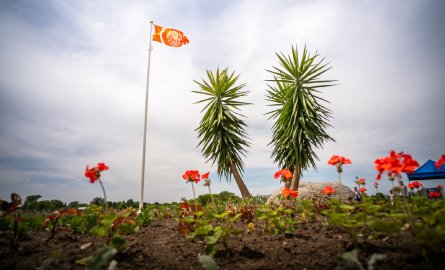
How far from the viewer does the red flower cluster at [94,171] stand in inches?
119

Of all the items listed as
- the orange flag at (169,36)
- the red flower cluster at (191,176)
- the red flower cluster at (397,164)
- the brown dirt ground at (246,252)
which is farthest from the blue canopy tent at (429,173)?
the orange flag at (169,36)

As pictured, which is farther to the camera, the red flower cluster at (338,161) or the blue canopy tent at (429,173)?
the blue canopy tent at (429,173)

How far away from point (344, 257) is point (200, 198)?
8.13 metres

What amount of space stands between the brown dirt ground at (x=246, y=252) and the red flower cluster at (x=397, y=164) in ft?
2.60

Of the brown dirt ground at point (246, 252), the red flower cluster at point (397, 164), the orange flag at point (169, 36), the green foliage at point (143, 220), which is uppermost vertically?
the orange flag at point (169, 36)

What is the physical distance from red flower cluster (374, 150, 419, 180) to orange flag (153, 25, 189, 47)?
1071 centimetres

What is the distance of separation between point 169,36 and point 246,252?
1084cm

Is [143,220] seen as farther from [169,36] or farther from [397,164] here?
[169,36]

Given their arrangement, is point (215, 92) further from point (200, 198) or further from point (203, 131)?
point (200, 198)

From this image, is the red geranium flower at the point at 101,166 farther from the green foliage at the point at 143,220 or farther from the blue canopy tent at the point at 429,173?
the blue canopy tent at the point at 429,173

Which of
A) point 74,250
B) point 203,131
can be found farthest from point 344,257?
point 203,131

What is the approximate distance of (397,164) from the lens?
2.32 m

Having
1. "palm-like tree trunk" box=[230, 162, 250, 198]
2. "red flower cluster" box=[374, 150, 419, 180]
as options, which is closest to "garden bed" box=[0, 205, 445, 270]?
"red flower cluster" box=[374, 150, 419, 180]

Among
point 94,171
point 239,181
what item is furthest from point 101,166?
point 239,181
